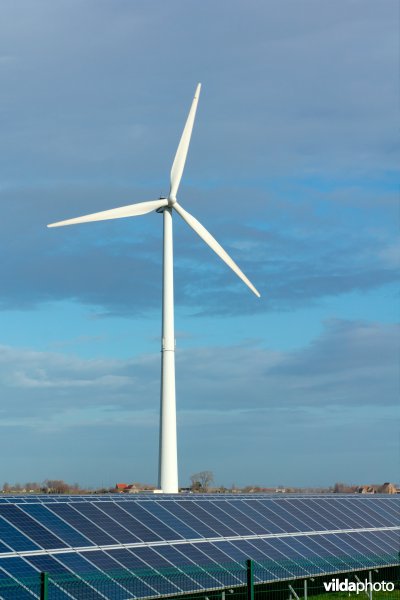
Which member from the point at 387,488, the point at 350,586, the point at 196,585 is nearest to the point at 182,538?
the point at 196,585

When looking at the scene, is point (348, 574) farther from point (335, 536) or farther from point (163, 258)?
point (163, 258)

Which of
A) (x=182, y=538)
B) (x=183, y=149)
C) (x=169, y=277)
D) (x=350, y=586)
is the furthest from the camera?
(x=183, y=149)

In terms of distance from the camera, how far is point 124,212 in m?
71.0

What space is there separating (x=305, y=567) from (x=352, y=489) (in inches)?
4225

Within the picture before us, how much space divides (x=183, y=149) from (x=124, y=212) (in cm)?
732

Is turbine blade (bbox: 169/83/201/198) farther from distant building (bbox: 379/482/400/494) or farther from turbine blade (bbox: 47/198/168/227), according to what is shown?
distant building (bbox: 379/482/400/494)

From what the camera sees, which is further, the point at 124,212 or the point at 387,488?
the point at 387,488

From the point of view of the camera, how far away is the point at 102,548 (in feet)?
136

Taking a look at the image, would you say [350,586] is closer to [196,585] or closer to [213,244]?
[196,585]

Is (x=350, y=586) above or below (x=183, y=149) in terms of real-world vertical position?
Answer: below

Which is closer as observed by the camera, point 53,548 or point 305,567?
point 53,548

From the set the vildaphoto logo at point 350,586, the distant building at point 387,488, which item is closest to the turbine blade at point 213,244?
the vildaphoto logo at point 350,586

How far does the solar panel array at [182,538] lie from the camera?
39.2 metres

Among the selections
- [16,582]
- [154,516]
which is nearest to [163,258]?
[154,516]
